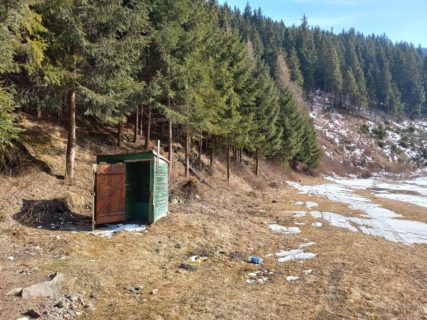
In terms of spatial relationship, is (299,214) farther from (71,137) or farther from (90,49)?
(90,49)

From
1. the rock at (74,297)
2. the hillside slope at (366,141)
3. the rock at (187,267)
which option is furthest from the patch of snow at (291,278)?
the hillside slope at (366,141)

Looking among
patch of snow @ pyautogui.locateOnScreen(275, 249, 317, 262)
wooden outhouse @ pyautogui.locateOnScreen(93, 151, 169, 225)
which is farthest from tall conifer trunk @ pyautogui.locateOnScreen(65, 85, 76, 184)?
patch of snow @ pyautogui.locateOnScreen(275, 249, 317, 262)

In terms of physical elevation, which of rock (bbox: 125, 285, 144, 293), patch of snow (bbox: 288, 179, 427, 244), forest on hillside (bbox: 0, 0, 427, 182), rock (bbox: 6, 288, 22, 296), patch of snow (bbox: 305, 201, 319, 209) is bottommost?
patch of snow (bbox: 305, 201, 319, 209)

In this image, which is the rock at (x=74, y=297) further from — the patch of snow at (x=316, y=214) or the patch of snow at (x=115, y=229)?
the patch of snow at (x=316, y=214)

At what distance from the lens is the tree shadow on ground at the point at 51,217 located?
10.6m

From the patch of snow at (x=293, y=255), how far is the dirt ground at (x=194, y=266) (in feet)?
0.87

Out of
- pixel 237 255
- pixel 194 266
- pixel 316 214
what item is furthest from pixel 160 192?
pixel 316 214

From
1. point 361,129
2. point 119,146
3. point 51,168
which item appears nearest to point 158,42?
point 119,146

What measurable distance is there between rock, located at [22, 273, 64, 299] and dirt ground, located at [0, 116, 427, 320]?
164 mm

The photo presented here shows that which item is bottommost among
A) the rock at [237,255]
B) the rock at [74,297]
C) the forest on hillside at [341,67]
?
the rock at [237,255]

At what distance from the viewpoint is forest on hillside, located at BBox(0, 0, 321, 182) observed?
36.8 ft

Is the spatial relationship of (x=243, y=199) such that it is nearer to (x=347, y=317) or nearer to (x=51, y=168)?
(x=51, y=168)

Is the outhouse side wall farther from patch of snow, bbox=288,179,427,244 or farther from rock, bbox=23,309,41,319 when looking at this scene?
patch of snow, bbox=288,179,427,244

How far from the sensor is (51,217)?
1131 cm
